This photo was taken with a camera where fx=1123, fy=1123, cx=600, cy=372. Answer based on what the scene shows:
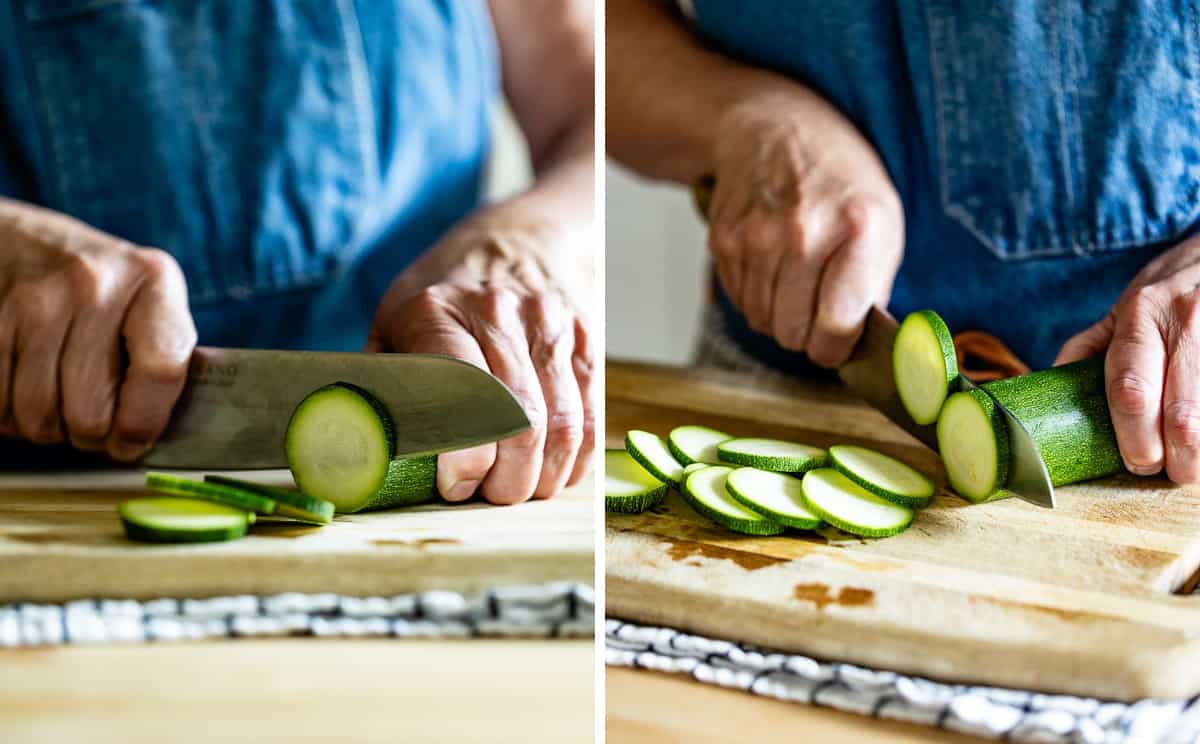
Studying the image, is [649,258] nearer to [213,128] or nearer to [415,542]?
[213,128]

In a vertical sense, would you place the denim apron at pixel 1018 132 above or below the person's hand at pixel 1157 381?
above

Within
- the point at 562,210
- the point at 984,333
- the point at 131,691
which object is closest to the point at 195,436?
the point at 131,691

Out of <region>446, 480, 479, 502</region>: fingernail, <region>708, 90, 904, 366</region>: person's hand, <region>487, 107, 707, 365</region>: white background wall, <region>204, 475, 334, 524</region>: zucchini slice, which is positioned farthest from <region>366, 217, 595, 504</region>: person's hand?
<region>487, 107, 707, 365</region>: white background wall

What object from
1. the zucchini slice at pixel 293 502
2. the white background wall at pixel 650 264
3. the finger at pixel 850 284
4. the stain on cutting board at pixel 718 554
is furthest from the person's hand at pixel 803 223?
the white background wall at pixel 650 264

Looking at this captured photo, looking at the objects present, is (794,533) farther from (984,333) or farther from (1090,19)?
(1090,19)

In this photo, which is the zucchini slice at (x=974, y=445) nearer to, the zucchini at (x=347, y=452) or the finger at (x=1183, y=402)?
the finger at (x=1183, y=402)

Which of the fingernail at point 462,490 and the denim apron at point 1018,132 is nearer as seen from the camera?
the fingernail at point 462,490

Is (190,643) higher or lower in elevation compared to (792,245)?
lower

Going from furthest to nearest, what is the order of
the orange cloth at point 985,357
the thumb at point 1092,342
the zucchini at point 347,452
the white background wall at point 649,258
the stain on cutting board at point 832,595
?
the white background wall at point 649,258
the orange cloth at point 985,357
the thumb at point 1092,342
the zucchini at point 347,452
the stain on cutting board at point 832,595
